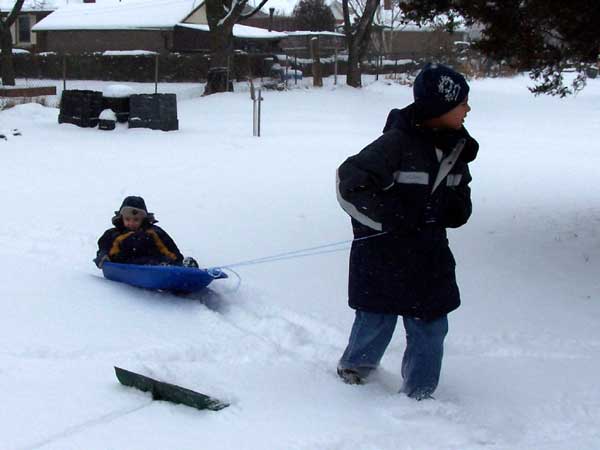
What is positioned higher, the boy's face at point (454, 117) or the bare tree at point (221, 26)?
the bare tree at point (221, 26)

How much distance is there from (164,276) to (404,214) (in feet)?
8.05

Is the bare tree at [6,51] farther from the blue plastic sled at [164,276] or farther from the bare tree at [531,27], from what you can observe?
the blue plastic sled at [164,276]

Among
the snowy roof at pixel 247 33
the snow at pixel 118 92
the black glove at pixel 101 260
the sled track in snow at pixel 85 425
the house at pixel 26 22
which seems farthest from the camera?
the house at pixel 26 22

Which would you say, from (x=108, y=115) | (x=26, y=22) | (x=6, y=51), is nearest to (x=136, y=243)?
(x=108, y=115)

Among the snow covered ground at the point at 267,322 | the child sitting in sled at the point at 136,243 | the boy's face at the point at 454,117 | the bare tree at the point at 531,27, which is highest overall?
the bare tree at the point at 531,27

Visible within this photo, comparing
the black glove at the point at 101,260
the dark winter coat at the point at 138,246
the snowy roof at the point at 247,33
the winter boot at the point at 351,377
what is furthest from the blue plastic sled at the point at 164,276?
the snowy roof at the point at 247,33

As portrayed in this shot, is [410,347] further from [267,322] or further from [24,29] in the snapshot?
[24,29]

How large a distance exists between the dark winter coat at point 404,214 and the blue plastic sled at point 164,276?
77.1 inches

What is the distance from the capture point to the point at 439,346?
404cm

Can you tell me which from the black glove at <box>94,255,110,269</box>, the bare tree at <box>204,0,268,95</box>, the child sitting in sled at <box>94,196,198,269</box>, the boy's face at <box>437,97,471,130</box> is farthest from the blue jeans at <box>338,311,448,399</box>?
the bare tree at <box>204,0,268,95</box>

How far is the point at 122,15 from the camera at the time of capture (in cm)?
4456

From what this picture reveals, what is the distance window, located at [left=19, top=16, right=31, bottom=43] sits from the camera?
53562 millimetres

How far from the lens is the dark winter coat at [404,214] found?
3.75 m

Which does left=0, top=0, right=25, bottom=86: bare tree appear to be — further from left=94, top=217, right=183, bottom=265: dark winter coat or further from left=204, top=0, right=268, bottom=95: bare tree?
left=94, top=217, right=183, bottom=265: dark winter coat
